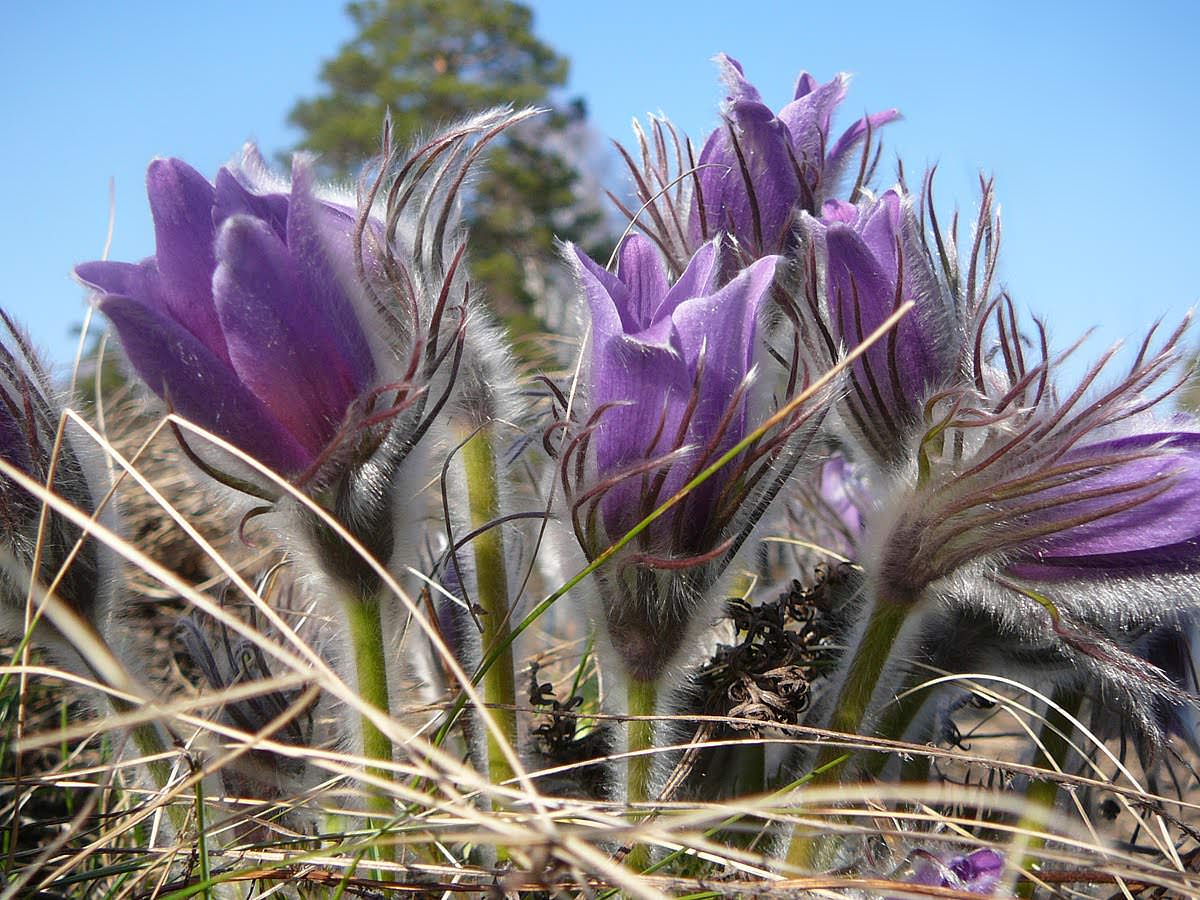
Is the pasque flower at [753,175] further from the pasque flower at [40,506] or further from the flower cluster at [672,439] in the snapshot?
the pasque flower at [40,506]

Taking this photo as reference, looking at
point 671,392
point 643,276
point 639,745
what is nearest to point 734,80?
point 643,276

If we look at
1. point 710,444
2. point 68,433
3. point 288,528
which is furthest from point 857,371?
point 68,433

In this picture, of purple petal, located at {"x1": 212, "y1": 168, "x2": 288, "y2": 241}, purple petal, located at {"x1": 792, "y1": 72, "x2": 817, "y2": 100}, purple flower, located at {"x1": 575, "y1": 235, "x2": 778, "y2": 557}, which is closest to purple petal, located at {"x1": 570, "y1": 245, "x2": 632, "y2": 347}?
purple flower, located at {"x1": 575, "y1": 235, "x2": 778, "y2": 557}

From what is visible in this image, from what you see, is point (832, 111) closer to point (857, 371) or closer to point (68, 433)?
point (857, 371)

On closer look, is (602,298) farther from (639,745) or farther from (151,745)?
(151,745)

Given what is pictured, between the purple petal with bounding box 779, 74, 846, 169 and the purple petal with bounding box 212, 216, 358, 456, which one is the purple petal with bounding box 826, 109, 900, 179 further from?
the purple petal with bounding box 212, 216, 358, 456

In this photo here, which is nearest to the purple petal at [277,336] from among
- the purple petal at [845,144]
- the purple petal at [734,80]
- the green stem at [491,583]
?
the green stem at [491,583]
